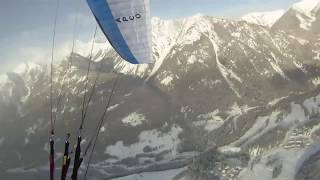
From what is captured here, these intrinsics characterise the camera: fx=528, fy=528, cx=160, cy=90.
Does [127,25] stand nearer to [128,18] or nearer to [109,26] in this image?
[128,18]

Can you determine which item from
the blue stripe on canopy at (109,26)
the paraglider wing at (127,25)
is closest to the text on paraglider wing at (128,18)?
the paraglider wing at (127,25)

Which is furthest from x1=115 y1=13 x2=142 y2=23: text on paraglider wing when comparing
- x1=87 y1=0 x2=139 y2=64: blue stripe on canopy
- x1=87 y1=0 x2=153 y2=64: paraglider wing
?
x1=87 y1=0 x2=139 y2=64: blue stripe on canopy

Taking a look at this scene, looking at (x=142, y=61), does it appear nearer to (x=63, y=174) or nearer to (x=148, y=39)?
(x=148, y=39)

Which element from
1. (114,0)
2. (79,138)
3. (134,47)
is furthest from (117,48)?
(79,138)

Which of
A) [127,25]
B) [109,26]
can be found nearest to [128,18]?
[127,25]

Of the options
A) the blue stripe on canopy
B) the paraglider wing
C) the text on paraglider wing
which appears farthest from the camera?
the text on paraglider wing

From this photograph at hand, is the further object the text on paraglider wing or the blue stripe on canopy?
the text on paraglider wing

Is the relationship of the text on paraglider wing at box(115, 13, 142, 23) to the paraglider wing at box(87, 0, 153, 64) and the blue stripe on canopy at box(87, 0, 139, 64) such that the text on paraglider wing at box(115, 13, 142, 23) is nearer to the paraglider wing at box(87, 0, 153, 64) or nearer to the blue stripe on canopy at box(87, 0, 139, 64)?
the paraglider wing at box(87, 0, 153, 64)

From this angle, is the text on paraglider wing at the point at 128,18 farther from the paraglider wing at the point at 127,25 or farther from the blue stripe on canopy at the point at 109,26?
the blue stripe on canopy at the point at 109,26

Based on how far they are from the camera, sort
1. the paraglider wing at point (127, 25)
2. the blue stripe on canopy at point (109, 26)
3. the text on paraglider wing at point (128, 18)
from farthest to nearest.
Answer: the text on paraglider wing at point (128, 18) → the blue stripe on canopy at point (109, 26) → the paraglider wing at point (127, 25)
